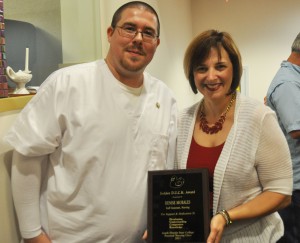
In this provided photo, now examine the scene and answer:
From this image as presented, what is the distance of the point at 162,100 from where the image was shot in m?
1.42

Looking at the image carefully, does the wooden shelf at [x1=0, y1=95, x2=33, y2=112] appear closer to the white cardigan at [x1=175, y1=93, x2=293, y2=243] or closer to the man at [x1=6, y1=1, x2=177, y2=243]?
the man at [x1=6, y1=1, x2=177, y2=243]

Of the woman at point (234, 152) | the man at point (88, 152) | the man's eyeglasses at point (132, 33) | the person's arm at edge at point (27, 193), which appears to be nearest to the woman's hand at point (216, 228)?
the woman at point (234, 152)

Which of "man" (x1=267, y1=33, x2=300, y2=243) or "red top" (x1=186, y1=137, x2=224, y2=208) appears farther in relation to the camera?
"man" (x1=267, y1=33, x2=300, y2=243)

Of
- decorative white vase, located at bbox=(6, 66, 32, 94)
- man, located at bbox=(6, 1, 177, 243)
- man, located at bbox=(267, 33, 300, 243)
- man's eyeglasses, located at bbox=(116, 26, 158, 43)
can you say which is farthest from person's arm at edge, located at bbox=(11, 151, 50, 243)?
man, located at bbox=(267, 33, 300, 243)

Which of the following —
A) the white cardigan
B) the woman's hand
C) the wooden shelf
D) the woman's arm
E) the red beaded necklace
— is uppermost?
the wooden shelf

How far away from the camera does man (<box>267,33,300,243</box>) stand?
177 centimetres

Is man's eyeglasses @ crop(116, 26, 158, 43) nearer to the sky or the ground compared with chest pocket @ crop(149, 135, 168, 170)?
nearer to the sky

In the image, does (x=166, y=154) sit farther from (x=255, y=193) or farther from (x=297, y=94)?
(x=297, y=94)

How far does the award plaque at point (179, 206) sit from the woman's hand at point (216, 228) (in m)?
0.02

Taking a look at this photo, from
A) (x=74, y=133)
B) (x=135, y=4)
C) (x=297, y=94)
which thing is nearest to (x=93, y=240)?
(x=74, y=133)

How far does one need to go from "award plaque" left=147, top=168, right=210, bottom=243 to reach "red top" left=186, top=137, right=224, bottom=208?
0.10m

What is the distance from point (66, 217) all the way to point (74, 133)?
0.99 ft

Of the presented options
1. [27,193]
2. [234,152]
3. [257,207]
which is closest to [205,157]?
[234,152]

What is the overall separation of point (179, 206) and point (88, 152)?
1.21 ft
